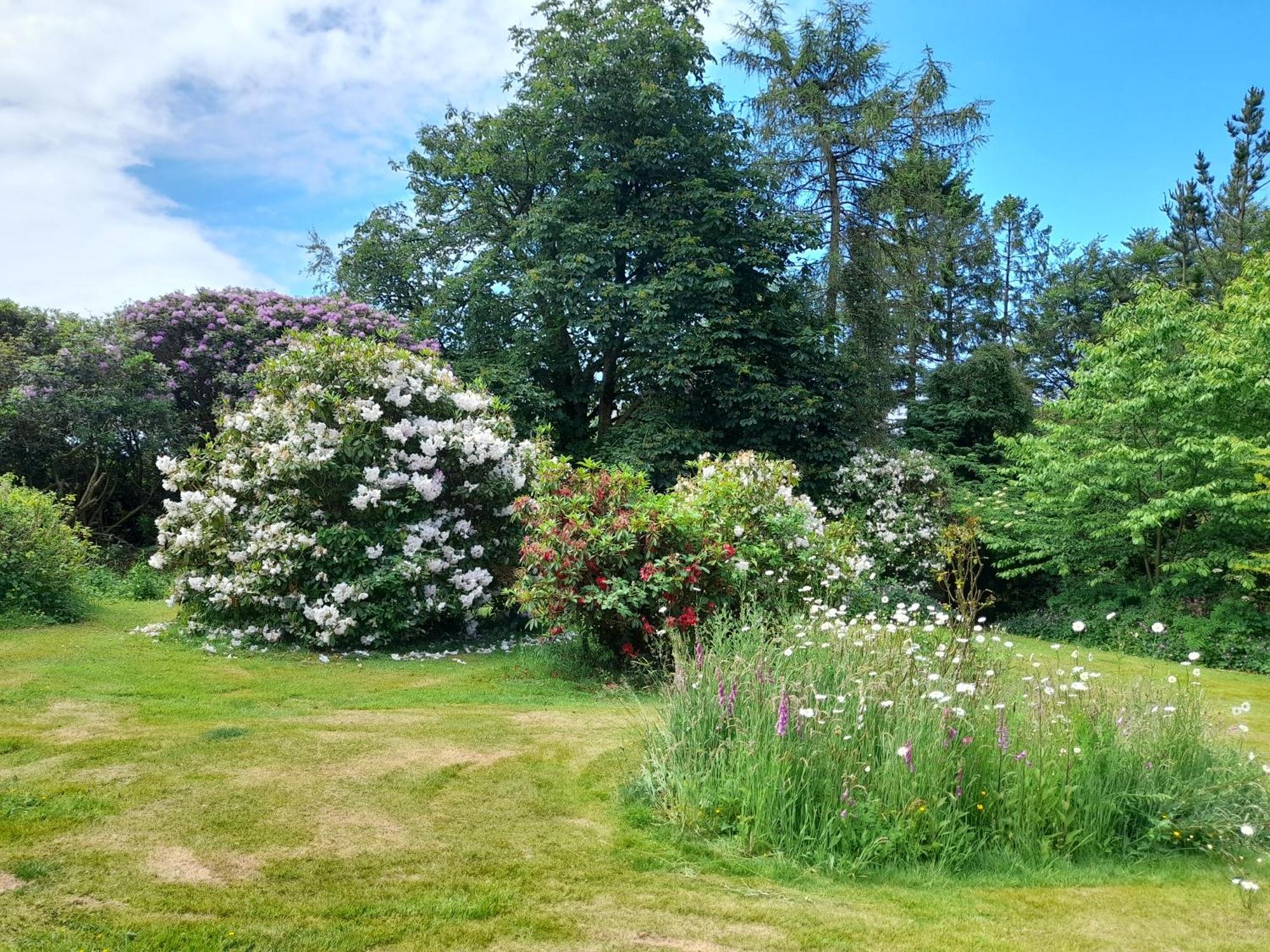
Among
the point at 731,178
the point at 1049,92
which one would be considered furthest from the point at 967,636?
the point at 731,178

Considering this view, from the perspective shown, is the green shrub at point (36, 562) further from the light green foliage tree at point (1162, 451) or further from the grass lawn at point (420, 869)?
the light green foliage tree at point (1162, 451)

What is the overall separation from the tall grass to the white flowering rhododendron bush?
4781 mm

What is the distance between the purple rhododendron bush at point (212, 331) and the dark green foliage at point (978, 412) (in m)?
11.4

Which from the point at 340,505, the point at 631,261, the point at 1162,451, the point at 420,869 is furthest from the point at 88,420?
the point at 1162,451

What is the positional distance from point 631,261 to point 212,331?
8184 millimetres

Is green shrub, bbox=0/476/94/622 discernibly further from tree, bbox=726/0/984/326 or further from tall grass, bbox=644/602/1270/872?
tree, bbox=726/0/984/326

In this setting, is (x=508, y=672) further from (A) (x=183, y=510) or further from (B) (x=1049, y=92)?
(B) (x=1049, y=92)

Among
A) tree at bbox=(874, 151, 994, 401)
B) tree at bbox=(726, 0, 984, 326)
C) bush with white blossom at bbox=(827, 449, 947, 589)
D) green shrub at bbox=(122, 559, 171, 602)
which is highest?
tree at bbox=(726, 0, 984, 326)

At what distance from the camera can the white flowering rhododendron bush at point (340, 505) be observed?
27.1ft

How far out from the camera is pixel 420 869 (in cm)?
320

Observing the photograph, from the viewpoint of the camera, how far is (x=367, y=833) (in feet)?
11.5

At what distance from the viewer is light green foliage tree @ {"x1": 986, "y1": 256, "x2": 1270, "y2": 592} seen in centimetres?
1112

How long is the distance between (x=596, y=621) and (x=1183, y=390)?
9.32m

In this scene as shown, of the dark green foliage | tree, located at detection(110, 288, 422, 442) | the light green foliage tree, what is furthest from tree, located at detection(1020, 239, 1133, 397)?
tree, located at detection(110, 288, 422, 442)
